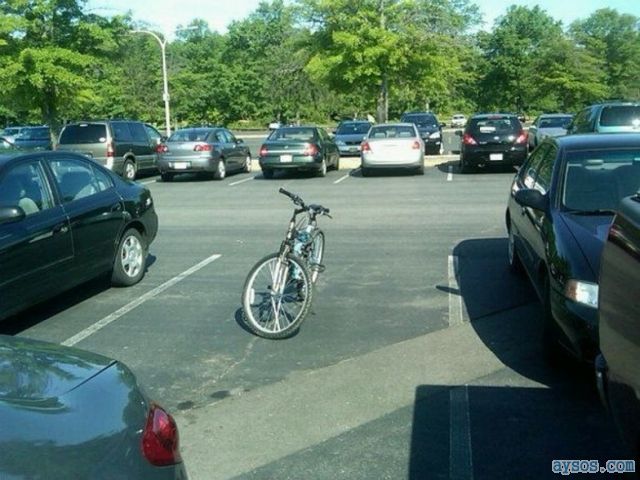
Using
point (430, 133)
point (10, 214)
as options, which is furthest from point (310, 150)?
point (10, 214)

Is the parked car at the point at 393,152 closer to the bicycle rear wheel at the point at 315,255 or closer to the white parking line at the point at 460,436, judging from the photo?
the bicycle rear wheel at the point at 315,255

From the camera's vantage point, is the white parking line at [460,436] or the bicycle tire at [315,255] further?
the bicycle tire at [315,255]

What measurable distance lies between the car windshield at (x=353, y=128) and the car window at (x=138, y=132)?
9408mm

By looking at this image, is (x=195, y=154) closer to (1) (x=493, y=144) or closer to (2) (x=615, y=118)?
(1) (x=493, y=144)

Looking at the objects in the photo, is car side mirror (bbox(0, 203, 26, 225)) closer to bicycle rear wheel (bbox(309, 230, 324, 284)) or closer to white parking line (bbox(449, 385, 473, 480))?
bicycle rear wheel (bbox(309, 230, 324, 284))

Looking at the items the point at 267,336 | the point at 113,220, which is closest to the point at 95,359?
the point at 267,336

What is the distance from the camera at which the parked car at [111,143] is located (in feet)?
69.8

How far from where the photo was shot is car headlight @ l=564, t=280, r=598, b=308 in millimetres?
4793

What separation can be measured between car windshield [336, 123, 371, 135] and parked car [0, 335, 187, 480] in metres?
27.7

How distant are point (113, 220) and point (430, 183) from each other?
1193 centimetres

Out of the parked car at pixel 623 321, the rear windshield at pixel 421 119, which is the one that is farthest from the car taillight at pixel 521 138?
the parked car at pixel 623 321

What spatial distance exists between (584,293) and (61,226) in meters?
4.53

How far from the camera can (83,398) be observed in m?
2.57

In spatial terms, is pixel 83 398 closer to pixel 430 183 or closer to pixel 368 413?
pixel 368 413
